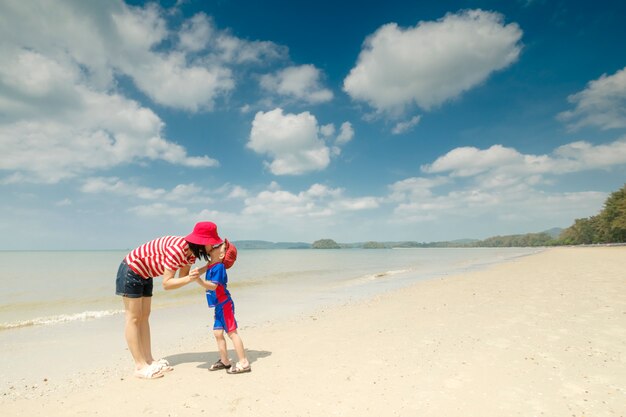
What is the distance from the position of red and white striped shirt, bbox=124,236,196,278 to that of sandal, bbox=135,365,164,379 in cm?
132

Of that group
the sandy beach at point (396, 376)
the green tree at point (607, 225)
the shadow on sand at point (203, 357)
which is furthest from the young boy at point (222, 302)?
the green tree at point (607, 225)

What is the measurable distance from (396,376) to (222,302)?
263 cm

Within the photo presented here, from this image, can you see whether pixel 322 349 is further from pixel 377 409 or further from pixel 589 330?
pixel 589 330

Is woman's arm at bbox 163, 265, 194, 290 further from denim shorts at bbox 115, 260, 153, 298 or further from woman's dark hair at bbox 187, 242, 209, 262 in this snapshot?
denim shorts at bbox 115, 260, 153, 298

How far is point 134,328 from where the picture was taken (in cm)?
488

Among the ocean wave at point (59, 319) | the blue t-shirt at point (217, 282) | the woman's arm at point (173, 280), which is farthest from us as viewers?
the ocean wave at point (59, 319)

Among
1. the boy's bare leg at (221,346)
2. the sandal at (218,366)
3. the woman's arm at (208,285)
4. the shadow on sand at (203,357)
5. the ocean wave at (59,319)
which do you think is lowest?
the ocean wave at (59,319)

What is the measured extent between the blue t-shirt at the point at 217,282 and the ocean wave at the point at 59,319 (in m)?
8.05

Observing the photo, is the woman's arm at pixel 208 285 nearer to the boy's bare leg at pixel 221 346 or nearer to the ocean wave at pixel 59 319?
the boy's bare leg at pixel 221 346

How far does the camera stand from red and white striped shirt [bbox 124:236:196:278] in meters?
4.64

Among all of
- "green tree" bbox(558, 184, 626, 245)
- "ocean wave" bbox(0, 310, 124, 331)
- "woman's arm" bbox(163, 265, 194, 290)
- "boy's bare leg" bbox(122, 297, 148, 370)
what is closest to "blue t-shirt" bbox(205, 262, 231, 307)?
"woman's arm" bbox(163, 265, 194, 290)

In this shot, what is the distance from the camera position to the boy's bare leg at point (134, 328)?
482 cm

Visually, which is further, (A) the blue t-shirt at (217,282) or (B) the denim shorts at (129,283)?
(A) the blue t-shirt at (217,282)

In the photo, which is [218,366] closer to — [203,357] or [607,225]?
[203,357]
